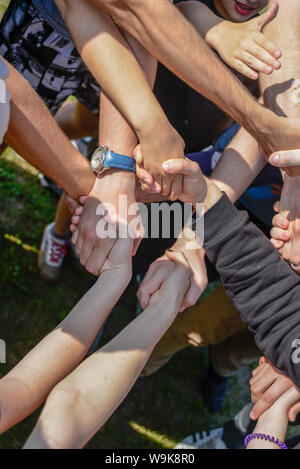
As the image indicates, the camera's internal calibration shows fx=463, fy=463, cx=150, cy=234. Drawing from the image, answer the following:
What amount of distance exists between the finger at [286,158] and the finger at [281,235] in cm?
28

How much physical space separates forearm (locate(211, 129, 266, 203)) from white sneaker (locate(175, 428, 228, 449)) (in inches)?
52.9

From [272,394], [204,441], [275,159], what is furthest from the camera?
[204,441]

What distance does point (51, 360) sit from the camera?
130 centimetres

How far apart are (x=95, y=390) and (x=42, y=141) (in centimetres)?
92

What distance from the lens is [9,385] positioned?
1191mm

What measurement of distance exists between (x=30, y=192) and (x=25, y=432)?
4.59 ft

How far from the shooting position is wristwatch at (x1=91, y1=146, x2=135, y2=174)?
1.80 meters

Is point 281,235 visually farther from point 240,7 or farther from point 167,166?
point 240,7

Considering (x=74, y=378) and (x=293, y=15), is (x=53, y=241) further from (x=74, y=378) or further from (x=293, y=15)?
(x=293, y=15)

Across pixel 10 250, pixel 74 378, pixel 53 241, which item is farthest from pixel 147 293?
pixel 10 250

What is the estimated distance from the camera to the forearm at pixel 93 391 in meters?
1.11

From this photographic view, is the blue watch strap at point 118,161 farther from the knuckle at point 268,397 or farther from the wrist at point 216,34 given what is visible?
the knuckle at point 268,397

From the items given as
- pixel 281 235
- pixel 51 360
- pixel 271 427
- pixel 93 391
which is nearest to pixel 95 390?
pixel 93 391

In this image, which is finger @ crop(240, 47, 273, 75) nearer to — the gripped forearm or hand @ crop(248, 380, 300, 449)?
the gripped forearm
